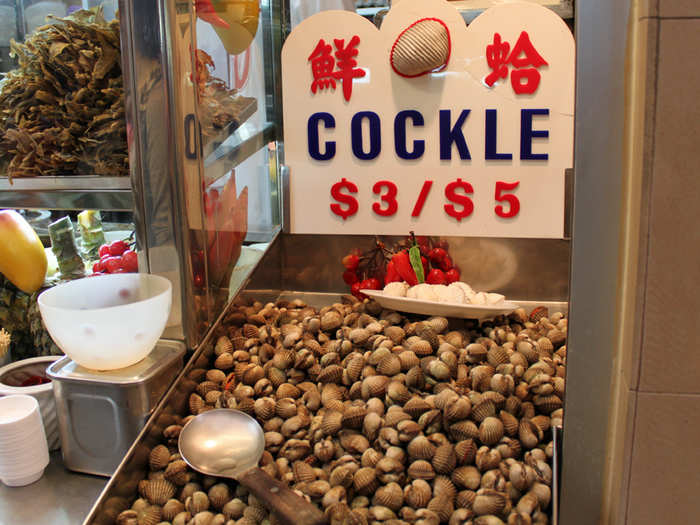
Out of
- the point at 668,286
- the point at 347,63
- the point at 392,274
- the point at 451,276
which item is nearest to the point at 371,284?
the point at 392,274

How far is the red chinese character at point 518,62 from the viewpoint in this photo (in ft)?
5.01

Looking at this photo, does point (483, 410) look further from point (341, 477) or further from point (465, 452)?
point (341, 477)

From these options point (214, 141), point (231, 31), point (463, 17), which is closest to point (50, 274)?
point (214, 141)

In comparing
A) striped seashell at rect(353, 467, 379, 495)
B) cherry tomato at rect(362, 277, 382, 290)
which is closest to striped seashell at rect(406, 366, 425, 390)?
striped seashell at rect(353, 467, 379, 495)

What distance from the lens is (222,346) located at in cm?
143

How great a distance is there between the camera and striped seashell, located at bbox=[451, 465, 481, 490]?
1026 mm

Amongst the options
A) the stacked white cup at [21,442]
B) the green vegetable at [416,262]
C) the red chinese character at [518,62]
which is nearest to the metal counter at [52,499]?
the stacked white cup at [21,442]

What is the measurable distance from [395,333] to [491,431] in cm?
36

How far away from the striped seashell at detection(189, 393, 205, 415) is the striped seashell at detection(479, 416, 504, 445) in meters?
0.56

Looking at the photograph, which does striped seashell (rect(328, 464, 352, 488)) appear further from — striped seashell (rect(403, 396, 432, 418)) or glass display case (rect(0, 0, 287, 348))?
glass display case (rect(0, 0, 287, 348))

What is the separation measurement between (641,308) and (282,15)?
1.43 metres

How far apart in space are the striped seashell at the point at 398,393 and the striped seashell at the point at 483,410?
0.13 meters

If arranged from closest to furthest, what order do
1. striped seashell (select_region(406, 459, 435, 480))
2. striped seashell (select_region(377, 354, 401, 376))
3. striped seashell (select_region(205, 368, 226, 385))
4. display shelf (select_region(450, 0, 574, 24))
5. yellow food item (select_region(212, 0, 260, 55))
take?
striped seashell (select_region(406, 459, 435, 480)) < striped seashell (select_region(377, 354, 401, 376)) < striped seashell (select_region(205, 368, 226, 385)) < yellow food item (select_region(212, 0, 260, 55)) < display shelf (select_region(450, 0, 574, 24))

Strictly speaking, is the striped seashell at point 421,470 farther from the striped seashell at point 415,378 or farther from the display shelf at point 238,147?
the display shelf at point 238,147
